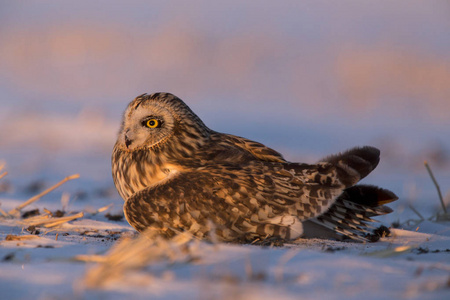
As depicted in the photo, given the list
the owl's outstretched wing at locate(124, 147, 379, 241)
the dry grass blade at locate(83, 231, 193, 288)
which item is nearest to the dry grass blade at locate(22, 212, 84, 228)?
the owl's outstretched wing at locate(124, 147, 379, 241)

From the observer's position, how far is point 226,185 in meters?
4.13

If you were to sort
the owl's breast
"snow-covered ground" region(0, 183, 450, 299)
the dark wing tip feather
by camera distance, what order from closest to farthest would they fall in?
1. "snow-covered ground" region(0, 183, 450, 299)
2. the dark wing tip feather
3. the owl's breast

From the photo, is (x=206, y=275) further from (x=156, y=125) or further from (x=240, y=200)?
(x=156, y=125)

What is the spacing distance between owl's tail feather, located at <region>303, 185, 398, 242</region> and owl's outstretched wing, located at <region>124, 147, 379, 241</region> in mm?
182

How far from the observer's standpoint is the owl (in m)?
4.10

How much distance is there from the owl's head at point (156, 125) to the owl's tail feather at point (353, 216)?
1.37 meters

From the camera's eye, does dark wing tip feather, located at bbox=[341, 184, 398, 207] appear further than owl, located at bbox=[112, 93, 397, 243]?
Yes

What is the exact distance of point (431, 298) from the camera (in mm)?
2156

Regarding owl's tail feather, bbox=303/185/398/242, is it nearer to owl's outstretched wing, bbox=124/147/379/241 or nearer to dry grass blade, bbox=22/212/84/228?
owl's outstretched wing, bbox=124/147/379/241

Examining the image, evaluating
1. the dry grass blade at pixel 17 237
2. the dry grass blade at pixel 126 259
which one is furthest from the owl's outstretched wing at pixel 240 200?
the dry grass blade at pixel 126 259

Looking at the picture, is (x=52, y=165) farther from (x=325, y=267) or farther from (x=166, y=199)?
(x=325, y=267)

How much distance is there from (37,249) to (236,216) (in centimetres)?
148

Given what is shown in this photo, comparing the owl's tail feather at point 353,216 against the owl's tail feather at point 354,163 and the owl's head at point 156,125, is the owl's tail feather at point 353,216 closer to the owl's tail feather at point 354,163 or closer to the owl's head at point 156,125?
the owl's tail feather at point 354,163

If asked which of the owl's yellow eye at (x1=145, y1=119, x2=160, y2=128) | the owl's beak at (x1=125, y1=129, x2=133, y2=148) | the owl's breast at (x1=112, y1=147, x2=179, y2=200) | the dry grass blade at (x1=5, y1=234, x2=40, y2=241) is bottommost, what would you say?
the dry grass blade at (x1=5, y1=234, x2=40, y2=241)
